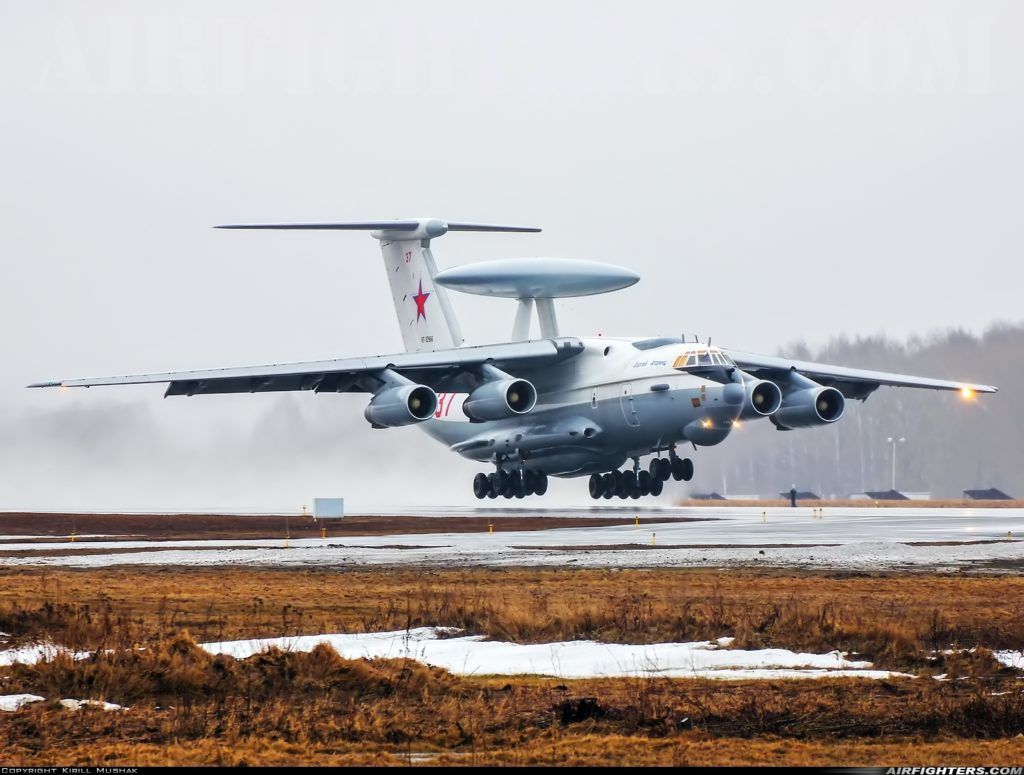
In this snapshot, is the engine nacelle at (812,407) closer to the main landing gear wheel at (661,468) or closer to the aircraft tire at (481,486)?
the main landing gear wheel at (661,468)

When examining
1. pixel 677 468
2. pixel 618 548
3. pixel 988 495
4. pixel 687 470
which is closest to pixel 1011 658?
pixel 618 548

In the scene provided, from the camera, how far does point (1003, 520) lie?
3706cm

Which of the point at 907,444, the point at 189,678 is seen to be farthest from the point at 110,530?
the point at 907,444

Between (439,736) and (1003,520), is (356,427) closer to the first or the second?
(1003,520)

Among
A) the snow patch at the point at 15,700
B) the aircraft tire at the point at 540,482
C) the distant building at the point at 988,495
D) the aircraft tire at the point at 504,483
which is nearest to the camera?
the snow patch at the point at 15,700

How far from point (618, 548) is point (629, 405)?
14.4m

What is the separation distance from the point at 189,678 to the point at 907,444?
71.0 meters

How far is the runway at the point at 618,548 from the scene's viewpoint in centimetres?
2177

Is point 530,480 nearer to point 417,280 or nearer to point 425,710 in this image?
point 417,280

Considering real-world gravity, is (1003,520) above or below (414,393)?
below

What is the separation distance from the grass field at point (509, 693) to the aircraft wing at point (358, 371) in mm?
25039

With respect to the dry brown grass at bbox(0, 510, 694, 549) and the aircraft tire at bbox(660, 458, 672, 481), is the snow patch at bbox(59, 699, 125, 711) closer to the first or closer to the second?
the dry brown grass at bbox(0, 510, 694, 549)

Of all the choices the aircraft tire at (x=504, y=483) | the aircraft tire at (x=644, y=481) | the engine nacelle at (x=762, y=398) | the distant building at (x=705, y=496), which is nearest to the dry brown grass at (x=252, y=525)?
the aircraft tire at (x=644, y=481)

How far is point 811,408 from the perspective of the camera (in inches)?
1613
